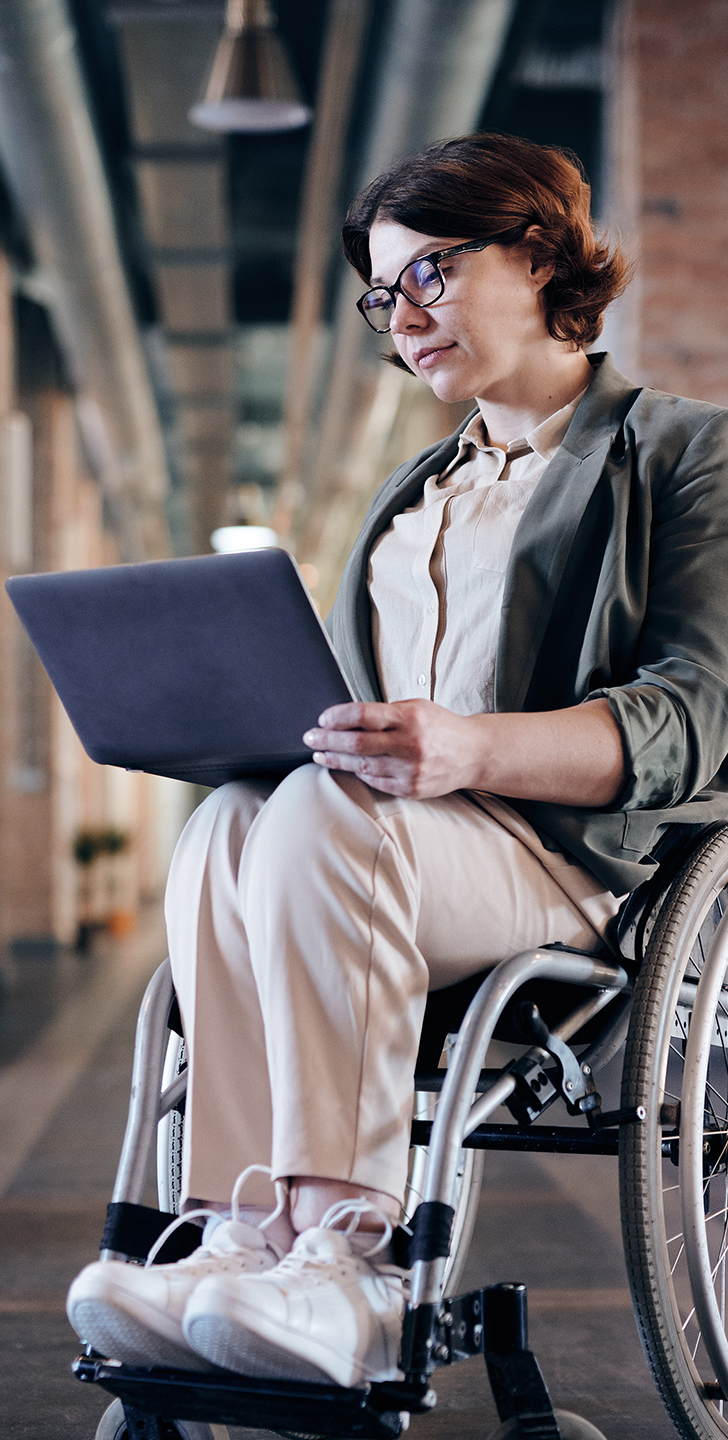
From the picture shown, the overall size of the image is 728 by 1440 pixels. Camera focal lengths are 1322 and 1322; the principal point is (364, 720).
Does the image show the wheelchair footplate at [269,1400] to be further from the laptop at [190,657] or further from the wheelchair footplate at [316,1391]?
the laptop at [190,657]

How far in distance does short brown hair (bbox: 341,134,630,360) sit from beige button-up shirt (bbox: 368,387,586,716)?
0.44 ft

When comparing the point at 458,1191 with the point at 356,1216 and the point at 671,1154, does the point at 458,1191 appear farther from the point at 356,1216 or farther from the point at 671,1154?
the point at 356,1216

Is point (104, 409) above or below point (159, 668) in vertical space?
below

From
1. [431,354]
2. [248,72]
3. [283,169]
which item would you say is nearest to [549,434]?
[431,354]

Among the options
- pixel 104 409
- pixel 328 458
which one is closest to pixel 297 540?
pixel 328 458

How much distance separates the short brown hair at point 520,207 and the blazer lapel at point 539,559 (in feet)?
0.73

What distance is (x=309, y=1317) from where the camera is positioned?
1.00m

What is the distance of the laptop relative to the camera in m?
1.16

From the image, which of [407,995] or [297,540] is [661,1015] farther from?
[297,540]

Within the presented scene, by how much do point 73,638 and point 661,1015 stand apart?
655 mm

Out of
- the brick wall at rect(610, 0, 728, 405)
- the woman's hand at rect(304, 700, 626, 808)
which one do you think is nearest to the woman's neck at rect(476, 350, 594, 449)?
the woman's hand at rect(304, 700, 626, 808)

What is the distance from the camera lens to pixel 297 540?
47.1 ft

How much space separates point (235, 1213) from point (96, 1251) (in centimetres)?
145

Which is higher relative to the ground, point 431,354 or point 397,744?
point 431,354
